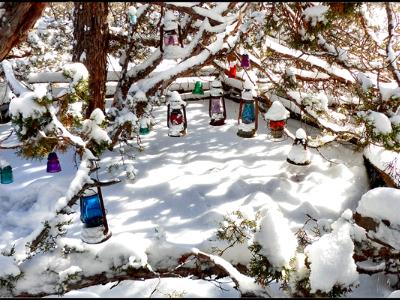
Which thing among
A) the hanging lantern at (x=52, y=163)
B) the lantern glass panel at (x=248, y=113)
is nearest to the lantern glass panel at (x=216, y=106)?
the lantern glass panel at (x=248, y=113)

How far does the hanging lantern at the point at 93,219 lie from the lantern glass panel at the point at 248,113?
8.24 feet

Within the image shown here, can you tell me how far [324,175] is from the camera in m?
5.84

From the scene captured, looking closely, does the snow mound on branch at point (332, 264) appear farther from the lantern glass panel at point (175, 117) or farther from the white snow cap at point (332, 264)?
the lantern glass panel at point (175, 117)

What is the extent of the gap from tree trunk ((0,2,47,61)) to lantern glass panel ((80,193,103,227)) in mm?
1233

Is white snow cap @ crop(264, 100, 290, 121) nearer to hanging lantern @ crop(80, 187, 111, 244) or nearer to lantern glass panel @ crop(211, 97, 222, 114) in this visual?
lantern glass panel @ crop(211, 97, 222, 114)

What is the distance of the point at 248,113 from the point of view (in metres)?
4.81

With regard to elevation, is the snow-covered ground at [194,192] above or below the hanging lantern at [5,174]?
below

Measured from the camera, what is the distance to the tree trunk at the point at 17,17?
1.81 m

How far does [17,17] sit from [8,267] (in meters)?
1.74

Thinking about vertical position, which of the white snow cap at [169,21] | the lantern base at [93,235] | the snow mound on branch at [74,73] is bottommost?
the lantern base at [93,235]

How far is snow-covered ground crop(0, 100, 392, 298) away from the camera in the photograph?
13.5 feet

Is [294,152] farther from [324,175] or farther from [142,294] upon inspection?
[142,294]

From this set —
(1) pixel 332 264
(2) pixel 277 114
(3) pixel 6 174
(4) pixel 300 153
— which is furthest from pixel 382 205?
(3) pixel 6 174

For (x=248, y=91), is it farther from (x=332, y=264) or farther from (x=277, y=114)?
(x=332, y=264)
